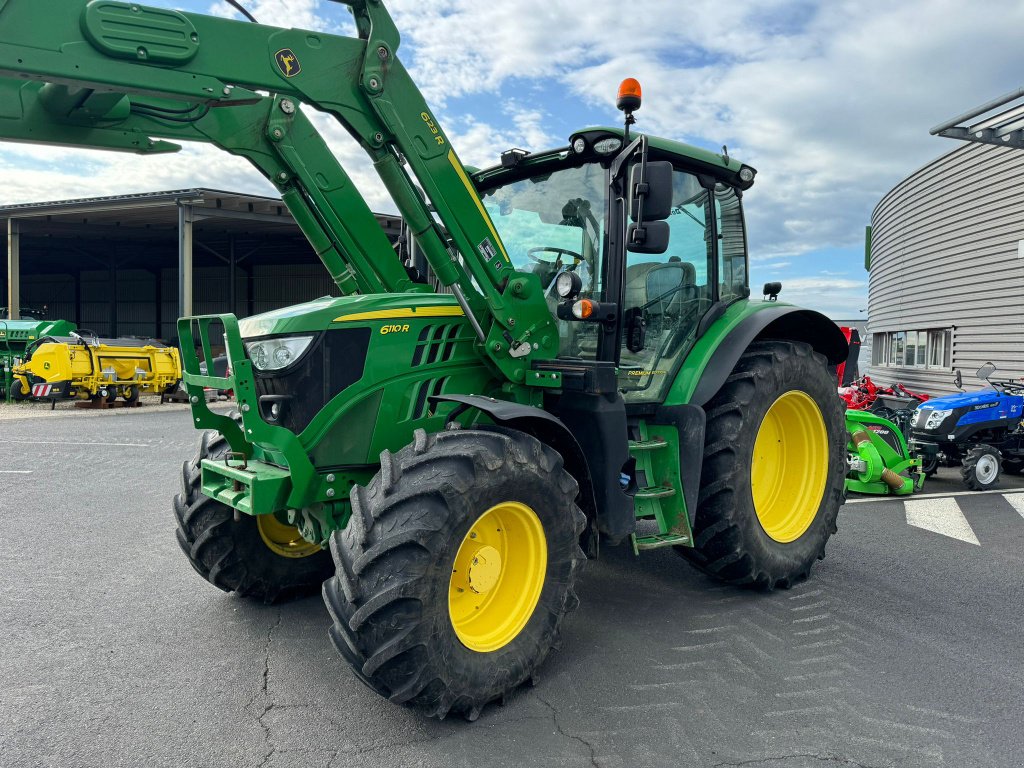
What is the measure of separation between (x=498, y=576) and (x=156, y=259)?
1489 inches

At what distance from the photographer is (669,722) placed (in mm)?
2930

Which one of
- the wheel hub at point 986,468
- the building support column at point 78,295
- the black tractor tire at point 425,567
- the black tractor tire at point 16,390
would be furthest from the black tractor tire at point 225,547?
the building support column at point 78,295

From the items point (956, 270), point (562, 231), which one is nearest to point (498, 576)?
point (562, 231)

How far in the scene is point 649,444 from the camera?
13.0 ft

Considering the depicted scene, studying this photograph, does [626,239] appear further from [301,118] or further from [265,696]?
Result: [265,696]

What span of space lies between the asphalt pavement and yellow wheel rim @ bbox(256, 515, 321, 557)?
30cm

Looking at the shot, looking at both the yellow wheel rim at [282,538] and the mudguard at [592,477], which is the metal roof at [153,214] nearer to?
the yellow wheel rim at [282,538]

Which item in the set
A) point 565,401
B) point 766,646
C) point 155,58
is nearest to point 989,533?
point 766,646

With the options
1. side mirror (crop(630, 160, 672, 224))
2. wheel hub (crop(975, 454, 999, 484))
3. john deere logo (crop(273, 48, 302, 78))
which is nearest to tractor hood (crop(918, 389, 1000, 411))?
wheel hub (crop(975, 454, 999, 484))

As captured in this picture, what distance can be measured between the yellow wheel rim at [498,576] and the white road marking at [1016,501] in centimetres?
592

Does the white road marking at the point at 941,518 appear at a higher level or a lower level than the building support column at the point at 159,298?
lower

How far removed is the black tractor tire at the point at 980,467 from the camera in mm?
8102

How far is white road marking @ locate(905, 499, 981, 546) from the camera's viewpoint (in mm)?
6059

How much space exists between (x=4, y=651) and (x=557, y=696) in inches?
104
